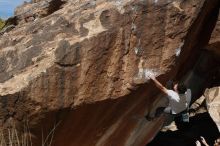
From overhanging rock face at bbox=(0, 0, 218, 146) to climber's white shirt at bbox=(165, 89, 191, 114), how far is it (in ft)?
0.99

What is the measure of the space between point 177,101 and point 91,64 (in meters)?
1.68

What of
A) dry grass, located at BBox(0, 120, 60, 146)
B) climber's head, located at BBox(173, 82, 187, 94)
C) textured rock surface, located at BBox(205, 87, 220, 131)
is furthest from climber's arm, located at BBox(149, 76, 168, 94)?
textured rock surface, located at BBox(205, 87, 220, 131)

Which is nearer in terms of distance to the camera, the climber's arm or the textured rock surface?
the climber's arm

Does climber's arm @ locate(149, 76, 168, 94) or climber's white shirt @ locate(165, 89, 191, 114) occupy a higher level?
climber's arm @ locate(149, 76, 168, 94)

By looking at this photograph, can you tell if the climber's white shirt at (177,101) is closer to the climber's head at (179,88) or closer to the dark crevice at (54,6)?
the climber's head at (179,88)

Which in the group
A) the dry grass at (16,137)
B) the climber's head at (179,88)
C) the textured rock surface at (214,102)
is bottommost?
the textured rock surface at (214,102)

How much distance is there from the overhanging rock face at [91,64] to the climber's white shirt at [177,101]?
30 cm

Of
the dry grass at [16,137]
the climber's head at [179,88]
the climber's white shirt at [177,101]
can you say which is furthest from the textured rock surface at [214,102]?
the dry grass at [16,137]

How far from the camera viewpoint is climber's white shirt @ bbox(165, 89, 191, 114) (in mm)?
8648

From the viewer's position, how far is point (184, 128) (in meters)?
12.3

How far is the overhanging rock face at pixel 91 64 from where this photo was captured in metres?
7.63

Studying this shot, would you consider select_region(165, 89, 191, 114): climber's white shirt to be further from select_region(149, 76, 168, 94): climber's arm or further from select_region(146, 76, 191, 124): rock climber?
select_region(149, 76, 168, 94): climber's arm

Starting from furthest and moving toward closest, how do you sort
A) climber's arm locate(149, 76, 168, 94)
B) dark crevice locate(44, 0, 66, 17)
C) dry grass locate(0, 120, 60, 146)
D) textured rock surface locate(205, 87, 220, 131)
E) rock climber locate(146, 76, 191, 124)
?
textured rock surface locate(205, 87, 220, 131), dark crevice locate(44, 0, 66, 17), rock climber locate(146, 76, 191, 124), climber's arm locate(149, 76, 168, 94), dry grass locate(0, 120, 60, 146)

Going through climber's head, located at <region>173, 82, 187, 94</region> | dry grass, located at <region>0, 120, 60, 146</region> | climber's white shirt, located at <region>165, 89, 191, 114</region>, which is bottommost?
climber's white shirt, located at <region>165, 89, 191, 114</region>
